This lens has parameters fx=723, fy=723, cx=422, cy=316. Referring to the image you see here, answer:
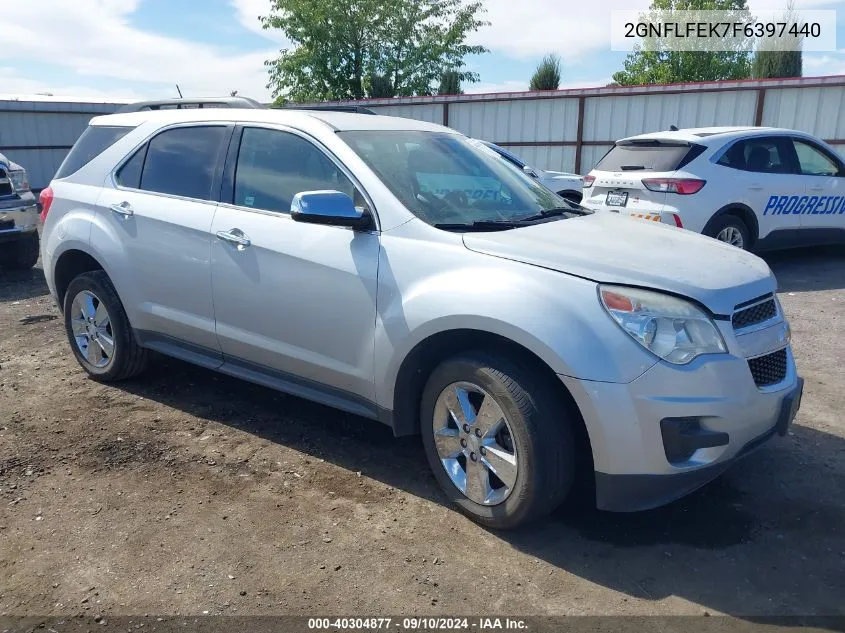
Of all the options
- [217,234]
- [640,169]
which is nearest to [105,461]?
[217,234]

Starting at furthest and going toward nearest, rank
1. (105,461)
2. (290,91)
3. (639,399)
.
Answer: (290,91), (105,461), (639,399)

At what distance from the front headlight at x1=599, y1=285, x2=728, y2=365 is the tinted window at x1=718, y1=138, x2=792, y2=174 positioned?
600 cm

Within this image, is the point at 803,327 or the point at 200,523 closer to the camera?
the point at 200,523

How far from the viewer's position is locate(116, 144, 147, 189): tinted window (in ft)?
15.1

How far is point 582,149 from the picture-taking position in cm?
1697

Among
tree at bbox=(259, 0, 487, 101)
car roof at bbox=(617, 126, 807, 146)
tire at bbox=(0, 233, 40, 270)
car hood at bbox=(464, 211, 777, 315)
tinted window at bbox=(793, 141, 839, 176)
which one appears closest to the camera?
car hood at bbox=(464, 211, 777, 315)

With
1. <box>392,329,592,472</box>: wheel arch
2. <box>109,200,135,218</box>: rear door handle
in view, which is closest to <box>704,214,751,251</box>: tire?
<box>392,329,592,472</box>: wheel arch

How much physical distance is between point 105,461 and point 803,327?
573 cm

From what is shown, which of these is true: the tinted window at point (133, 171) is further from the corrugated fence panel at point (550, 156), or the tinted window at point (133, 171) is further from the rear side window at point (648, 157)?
the corrugated fence panel at point (550, 156)

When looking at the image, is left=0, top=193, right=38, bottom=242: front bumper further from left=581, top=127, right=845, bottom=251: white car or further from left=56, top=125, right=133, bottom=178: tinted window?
left=581, top=127, right=845, bottom=251: white car

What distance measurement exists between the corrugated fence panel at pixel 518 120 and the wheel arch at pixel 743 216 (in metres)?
9.13

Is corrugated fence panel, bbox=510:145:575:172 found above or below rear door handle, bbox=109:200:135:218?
below

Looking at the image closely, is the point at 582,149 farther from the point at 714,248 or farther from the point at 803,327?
the point at 714,248

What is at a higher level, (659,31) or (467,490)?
(659,31)
